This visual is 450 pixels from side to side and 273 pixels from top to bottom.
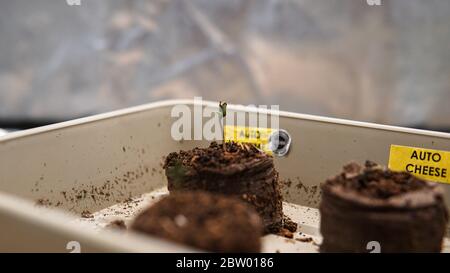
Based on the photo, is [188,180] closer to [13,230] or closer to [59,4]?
[13,230]

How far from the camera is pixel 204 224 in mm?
995

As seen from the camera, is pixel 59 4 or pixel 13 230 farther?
pixel 59 4

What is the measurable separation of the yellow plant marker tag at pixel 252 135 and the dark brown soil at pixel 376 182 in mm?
636

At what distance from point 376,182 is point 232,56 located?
1.82 m

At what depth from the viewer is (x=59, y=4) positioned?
3047 mm

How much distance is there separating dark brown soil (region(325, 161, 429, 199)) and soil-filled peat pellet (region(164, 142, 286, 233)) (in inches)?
11.4

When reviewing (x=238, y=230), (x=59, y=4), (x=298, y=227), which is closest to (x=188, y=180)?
(x=298, y=227)

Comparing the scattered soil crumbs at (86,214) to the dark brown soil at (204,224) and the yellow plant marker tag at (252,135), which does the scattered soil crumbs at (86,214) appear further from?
the dark brown soil at (204,224)

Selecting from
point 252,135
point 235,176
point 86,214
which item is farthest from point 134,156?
point 235,176

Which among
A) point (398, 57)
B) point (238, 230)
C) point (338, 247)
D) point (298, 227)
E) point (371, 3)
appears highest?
point (371, 3)

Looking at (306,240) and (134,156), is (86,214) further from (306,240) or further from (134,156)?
(306,240)

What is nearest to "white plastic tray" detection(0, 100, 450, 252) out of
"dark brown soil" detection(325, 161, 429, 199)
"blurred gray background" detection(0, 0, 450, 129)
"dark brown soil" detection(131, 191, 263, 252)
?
"dark brown soil" detection(325, 161, 429, 199)

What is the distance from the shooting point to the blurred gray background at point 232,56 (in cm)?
272

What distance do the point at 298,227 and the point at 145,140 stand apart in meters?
0.70
